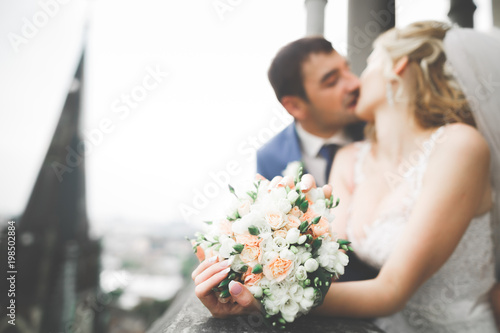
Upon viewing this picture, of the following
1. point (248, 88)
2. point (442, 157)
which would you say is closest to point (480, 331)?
point (442, 157)

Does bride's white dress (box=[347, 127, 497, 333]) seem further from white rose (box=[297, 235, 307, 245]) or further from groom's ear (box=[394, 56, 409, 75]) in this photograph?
white rose (box=[297, 235, 307, 245])

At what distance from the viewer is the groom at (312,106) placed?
1.82m

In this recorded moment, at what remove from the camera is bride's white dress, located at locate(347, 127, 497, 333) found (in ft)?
4.59

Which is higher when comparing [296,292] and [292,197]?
[292,197]

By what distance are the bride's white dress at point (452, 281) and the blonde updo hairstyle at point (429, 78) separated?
6.1 inches

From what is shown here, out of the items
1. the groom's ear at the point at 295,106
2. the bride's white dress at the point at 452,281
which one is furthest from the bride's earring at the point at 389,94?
the groom's ear at the point at 295,106

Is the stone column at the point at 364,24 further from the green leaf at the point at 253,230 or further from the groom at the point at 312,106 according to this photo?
the green leaf at the point at 253,230

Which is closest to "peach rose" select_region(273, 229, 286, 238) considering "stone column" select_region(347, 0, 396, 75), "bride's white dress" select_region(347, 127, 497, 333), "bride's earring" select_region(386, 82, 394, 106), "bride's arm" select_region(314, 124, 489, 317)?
"bride's arm" select_region(314, 124, 489, 317)

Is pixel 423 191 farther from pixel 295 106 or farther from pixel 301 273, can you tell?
pixel 295 106

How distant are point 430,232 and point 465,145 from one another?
0.39 m

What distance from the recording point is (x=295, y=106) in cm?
191

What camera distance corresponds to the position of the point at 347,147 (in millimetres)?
1905

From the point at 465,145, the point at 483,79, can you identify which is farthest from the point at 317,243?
the point at 483,79

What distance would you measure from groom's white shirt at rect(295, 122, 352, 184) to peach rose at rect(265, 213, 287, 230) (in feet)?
3.15
